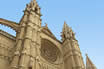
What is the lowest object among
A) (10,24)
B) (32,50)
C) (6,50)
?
(32,50)

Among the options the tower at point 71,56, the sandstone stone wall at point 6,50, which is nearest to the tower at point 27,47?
the sandstone stone wall at point 6,50

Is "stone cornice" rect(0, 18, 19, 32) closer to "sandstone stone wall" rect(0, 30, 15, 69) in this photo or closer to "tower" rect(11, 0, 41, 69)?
"tower" rect(11, 0, 41, 69)

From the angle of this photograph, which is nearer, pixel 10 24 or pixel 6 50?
pixel 6 50

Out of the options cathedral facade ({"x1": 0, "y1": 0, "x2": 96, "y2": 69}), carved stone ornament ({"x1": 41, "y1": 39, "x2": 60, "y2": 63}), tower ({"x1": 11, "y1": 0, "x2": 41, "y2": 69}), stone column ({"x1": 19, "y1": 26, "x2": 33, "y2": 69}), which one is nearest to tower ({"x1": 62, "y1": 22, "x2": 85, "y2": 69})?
cathedral facade ({"x1": 0, "y1": 0, "x2": 96, "y2": 69})

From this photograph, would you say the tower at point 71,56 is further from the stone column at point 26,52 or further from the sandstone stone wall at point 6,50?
the sandstone stone wall at point 6,50

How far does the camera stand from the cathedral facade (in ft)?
30.6

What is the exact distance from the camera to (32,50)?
10.4 m

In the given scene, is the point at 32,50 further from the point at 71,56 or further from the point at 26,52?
the point at 71,56

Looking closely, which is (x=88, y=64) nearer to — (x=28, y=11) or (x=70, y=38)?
(x=70, y=38)

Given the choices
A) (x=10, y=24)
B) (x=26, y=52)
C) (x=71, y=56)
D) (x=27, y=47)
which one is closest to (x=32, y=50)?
(x=27, y=47)

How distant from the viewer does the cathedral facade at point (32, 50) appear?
30.6ft

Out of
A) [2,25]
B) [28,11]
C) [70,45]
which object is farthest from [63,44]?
[2,25]

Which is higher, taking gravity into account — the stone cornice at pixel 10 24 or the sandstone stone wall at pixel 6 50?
the stone cornice at pixel 10 24

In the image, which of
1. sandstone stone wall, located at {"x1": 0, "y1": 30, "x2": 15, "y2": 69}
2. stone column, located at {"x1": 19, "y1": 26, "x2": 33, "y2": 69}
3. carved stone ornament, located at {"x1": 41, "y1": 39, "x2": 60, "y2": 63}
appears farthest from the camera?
carved stone ornament, located at {"x1": 41, "y1": 39, "x2": 60, "y2": 63}
